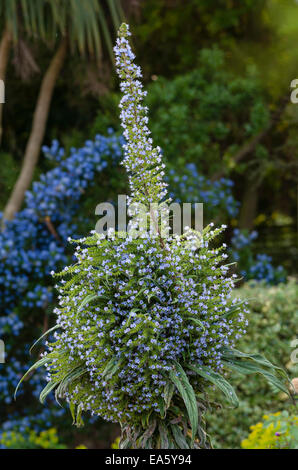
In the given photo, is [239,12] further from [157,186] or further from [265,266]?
[157,186]

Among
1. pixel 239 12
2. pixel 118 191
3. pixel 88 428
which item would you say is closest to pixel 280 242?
pixel 239 12

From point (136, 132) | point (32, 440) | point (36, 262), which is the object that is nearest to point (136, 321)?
point (136, 132)

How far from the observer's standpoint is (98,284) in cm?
176

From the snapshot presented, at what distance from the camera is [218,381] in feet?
5.51

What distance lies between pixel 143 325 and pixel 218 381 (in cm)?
28

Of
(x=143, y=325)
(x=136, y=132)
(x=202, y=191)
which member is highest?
(x=202, y=191)

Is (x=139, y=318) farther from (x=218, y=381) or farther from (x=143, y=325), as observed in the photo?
(x=218, y=381)

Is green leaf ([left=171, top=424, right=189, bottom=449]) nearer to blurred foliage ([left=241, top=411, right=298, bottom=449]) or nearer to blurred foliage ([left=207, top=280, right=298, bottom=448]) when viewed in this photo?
blurred foliage ([left=241, top=411, right=298, bottom=449])

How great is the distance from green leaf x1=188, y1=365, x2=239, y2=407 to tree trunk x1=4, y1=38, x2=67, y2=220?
3.10 metres

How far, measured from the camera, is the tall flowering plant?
5.50 feet

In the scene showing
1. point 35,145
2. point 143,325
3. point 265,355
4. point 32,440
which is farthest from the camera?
point 35,145

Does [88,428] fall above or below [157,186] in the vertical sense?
below

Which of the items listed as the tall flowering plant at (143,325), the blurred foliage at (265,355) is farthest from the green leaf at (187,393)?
the blurred foliage at (265,355)
